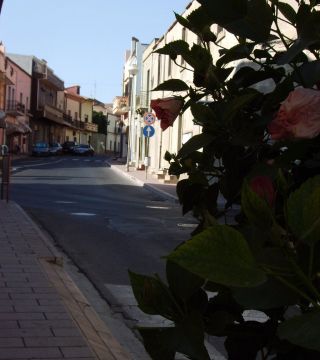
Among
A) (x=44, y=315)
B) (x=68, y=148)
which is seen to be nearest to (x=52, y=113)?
(x=68, y=148)

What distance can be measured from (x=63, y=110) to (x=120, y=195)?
69912 millimetres

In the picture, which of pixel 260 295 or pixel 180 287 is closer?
pixel 260 295

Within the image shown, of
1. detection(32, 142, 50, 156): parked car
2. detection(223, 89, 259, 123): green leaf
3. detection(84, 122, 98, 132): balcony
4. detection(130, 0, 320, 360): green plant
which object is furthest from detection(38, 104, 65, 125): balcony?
detection(223, 89, 259, 123): green leaf

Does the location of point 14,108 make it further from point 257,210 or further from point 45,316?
point 257,210

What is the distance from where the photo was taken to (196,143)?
164 centimetres

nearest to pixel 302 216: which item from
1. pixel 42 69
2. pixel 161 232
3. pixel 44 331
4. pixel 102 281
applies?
pixel 44 331

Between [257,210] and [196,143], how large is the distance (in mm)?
518

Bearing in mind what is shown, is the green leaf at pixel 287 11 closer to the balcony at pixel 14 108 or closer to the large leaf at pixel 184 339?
the large leaf at pixel 184 339

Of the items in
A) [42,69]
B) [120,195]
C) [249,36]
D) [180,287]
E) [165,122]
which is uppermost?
[42,69]

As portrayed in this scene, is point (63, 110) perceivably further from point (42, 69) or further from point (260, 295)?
point (260, 295)

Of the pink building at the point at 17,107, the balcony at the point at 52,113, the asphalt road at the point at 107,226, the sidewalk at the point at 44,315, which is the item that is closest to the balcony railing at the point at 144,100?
the pink building at the point at 17,107

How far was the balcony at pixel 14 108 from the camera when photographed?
61281 mm

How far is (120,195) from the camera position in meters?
22.1

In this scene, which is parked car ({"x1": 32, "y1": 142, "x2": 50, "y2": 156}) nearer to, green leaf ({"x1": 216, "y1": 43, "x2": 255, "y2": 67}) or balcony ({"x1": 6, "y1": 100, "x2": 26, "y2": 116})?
balcony ({"x1": 6, "y1": 100, "x2": 26, "y2": 116})
